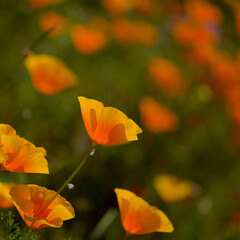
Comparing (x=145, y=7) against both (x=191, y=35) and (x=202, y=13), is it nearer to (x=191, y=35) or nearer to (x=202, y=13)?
(x=202, y=13)

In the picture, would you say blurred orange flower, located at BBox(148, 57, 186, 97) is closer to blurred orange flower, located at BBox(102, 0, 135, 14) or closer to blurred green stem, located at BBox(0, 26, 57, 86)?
blurred orange flower, located at BBox(102, 0, 135, 14)

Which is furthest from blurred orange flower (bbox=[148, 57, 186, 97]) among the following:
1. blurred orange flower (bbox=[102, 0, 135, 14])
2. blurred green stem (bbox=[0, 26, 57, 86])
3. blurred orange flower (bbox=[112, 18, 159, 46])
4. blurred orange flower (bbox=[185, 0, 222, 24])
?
blurred green stem (bbox=[0, 26, 57, 86])

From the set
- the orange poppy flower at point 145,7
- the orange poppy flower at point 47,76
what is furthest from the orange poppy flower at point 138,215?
the orange poppy flower at point 145,7

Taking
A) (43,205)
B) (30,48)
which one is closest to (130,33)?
Answer: (30,48)

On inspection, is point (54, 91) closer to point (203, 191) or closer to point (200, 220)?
point (200, 220)

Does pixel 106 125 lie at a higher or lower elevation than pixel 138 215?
higher

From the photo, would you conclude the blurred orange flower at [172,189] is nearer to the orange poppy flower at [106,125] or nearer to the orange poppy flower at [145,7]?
the orange poppy flower at [106,125]
